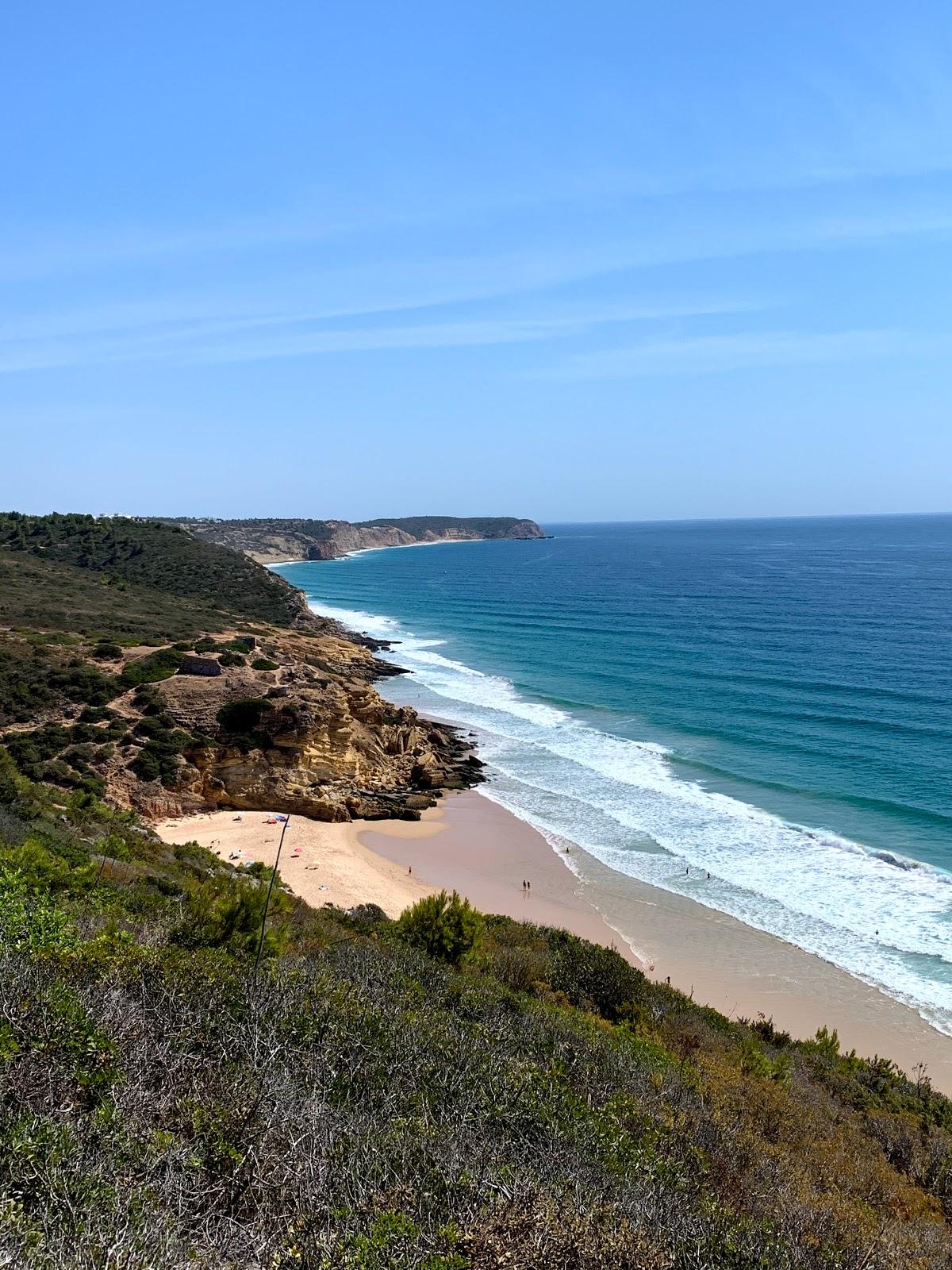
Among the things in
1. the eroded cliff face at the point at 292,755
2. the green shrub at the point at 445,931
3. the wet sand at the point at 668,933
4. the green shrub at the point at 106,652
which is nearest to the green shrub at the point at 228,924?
the green shrub at the point at 445,931

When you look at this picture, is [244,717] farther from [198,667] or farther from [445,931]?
[445,931]

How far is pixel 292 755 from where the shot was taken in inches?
1158

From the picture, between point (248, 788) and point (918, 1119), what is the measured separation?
2245 centimetres

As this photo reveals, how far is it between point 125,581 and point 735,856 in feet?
150

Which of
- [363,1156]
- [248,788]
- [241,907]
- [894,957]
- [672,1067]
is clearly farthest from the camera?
[248,788]

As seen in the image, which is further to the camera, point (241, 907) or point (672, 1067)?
point (241, 907)

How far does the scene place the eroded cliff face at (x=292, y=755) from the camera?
27.9 meters

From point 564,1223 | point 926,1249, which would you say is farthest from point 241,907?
point 926,1249

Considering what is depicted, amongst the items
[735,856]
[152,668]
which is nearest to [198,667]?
[152,668]

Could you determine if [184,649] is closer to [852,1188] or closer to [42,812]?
[42,812]

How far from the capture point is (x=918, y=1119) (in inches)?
478

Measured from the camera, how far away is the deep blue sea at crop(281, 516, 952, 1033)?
23.1 m

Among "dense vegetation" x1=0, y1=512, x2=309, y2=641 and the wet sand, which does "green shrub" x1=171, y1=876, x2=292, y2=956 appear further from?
"dense vegetation" x1=0, y1=512, x2=309, y2=641

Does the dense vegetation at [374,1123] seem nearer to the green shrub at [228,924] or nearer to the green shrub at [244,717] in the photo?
the green shrub at [228,924]
